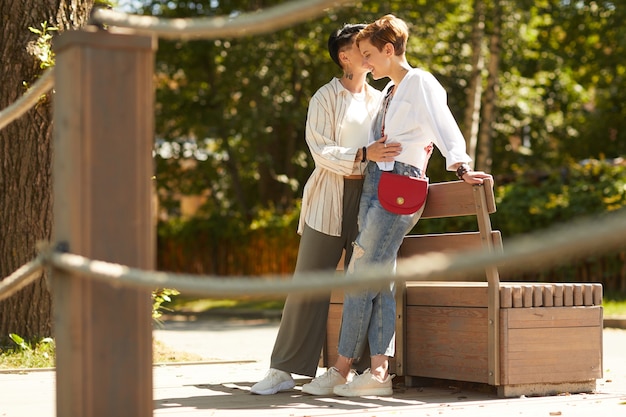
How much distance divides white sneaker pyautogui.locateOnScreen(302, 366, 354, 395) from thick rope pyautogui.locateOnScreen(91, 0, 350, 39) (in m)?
2.90

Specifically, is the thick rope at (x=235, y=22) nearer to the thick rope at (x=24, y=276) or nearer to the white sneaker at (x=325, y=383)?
the thick rope at (x=24, y=276)

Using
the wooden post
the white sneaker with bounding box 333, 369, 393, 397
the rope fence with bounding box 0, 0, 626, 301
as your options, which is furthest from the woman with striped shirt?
the wooden post

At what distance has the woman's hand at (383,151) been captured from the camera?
203 inches

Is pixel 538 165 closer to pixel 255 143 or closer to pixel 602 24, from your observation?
pixel 602 24

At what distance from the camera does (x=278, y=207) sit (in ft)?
82.2

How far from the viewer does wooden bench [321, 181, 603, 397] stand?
497 cm

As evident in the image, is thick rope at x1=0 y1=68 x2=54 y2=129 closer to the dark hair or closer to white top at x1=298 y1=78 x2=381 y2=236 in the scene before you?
white top at x1=298 y1=78 x2=381 y2=236

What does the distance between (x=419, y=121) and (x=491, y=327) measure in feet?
3.55

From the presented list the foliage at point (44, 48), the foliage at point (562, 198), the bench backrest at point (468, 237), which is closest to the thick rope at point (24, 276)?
the bench backrest at point (468, 237)

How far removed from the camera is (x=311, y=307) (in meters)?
5.57

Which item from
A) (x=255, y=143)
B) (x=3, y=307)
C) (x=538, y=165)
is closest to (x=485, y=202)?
(x=3, y=307)

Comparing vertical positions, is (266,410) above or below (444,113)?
below

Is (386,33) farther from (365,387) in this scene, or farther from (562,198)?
(562,198)

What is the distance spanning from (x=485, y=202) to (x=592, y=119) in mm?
24026
